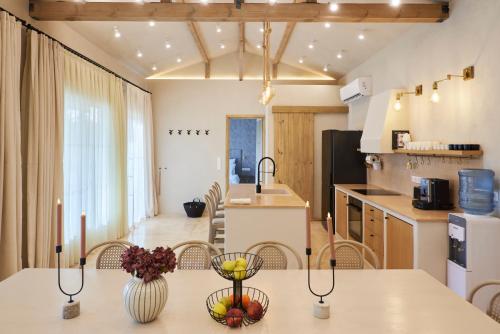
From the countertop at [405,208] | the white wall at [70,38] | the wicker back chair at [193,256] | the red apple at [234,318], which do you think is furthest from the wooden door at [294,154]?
the red apple at [234,318]

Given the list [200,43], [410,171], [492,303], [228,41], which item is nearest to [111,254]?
[492,303]

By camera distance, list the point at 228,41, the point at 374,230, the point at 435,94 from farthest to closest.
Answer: the point at 228,41 → the point at 374,230 → the point at 435,94

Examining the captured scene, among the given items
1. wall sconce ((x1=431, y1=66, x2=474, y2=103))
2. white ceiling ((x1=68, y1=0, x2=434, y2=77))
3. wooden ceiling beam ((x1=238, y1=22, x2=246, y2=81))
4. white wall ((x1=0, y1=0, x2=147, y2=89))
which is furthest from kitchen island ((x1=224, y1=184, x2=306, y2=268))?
wooden ceiling beam ((x1=238, y1=22, x2=246, y2=81))

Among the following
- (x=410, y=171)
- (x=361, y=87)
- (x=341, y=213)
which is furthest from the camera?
(x=361, y=87)

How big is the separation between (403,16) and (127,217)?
5.34 metres

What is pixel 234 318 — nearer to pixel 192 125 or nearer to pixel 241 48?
pixel 241 48

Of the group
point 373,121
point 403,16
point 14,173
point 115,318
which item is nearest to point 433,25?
point 403,16

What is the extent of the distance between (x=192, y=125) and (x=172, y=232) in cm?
279

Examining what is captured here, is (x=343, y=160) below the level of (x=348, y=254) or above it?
above

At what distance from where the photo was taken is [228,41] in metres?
7.04

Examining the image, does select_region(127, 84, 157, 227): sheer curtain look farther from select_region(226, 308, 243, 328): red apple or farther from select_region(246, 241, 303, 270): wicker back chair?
select_region(226, 308, 243, 328): red apple

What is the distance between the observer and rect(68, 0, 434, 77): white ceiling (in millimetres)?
4930

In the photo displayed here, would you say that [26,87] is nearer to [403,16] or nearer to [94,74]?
[94,74]

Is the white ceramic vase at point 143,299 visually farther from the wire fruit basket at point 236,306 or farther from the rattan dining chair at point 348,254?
the rattan dining chair at point 348,254
